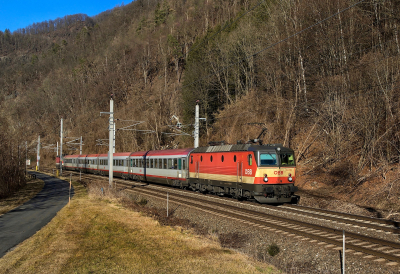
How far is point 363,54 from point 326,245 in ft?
62.1

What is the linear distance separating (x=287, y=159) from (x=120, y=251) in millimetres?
10761

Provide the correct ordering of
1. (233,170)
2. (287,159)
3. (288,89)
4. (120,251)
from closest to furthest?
(120,251), (287,159), (233,170), (288,89)

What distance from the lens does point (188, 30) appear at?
245ft

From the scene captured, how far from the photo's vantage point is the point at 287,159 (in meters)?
18.2

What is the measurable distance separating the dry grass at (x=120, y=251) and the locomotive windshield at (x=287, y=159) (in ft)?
23.9

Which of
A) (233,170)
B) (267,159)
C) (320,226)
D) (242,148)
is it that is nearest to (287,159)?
(267,159)

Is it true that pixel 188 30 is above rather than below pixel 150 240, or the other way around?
above

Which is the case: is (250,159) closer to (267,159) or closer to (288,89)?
(267,159)

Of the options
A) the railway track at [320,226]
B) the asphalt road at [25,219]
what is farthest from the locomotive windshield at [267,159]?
the asphalt road at [25,219]

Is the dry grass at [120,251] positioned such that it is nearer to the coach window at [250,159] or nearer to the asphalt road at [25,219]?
the asphalt road at [25,219]

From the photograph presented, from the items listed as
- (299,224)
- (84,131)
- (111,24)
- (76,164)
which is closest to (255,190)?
(299,224)

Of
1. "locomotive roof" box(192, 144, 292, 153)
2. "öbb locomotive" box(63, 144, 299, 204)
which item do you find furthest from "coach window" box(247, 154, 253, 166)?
"locomotive roof" box(192, 144, 292, 153)

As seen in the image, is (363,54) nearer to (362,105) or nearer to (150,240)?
(362,105)

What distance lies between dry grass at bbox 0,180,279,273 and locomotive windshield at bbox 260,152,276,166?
6333 mm
